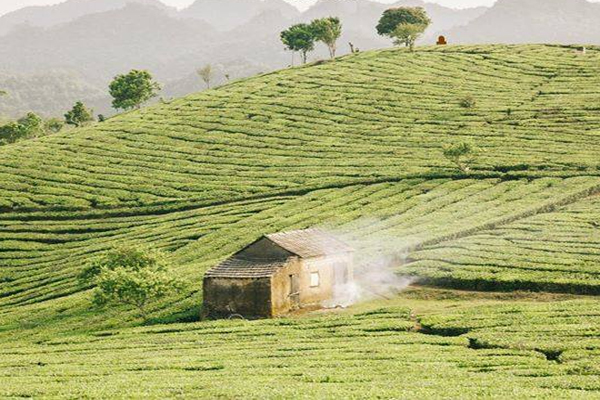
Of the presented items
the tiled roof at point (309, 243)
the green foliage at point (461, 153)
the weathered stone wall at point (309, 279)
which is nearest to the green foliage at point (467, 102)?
the green foliage at point (461, 153)

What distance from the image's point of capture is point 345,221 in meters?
70.4

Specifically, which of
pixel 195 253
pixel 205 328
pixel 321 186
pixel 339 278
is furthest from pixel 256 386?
pixel 321 186

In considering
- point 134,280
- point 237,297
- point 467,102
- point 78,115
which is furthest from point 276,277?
point 78,115

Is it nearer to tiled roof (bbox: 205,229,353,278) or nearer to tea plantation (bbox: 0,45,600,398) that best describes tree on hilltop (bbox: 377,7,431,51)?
tea plantation (bbox: 0,45,600,398)

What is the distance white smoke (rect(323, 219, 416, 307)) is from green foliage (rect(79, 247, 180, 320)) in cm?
1066

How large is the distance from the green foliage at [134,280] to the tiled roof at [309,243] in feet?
24.6

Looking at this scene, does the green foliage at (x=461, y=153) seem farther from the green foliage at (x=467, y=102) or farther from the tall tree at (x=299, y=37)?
the tall tree at (x=299, y=37)

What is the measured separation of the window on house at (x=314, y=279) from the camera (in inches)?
2008

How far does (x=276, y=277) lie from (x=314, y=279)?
375 centimetres

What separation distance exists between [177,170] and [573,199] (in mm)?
45770

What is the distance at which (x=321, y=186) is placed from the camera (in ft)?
278

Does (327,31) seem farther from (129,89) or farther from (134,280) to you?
(134,280)

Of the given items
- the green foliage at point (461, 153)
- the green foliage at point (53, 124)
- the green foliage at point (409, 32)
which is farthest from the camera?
the green foliage at point (53, 124)

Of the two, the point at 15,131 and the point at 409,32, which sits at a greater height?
the point at 409,32
